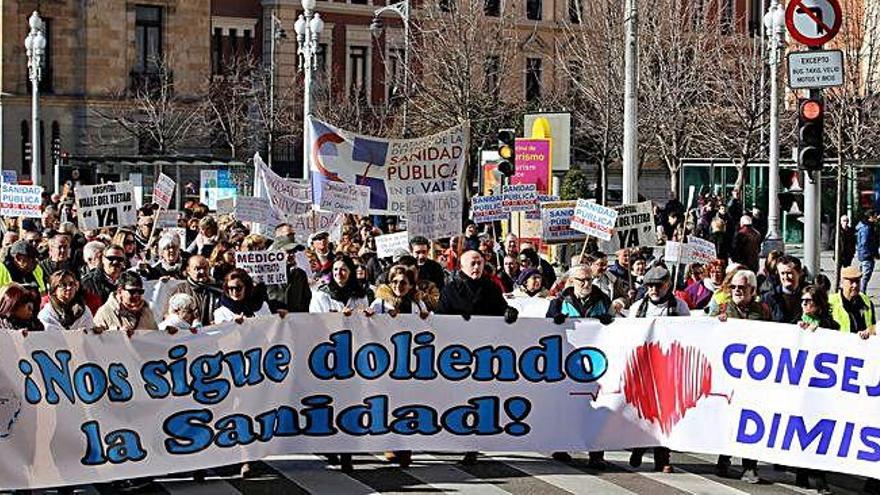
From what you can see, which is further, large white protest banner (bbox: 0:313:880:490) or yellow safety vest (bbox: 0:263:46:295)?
yellow safety vest (bbox: 0:263:46:295)

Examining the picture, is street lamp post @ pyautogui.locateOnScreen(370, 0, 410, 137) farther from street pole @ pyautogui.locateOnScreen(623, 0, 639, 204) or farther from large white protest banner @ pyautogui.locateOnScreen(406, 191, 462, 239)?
large white protest banner @ pyautogui.locateOnScreen(406, 191, 462, 239)

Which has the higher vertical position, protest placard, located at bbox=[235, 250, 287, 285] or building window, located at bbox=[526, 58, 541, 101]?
building window, located at bbox=[526, 58, 541, 101]

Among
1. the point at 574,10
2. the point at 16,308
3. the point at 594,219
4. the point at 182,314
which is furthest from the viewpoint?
the point at 574,10

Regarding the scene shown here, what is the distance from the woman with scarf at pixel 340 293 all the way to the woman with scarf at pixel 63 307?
80.4 inches

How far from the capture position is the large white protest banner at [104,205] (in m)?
20.7

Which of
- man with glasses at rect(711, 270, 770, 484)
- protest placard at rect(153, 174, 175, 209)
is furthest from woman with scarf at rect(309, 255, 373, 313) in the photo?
protest placard at rect(153, 174, 175, 209)

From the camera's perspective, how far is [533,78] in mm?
64562

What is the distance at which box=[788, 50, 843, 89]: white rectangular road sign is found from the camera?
16.4 metres

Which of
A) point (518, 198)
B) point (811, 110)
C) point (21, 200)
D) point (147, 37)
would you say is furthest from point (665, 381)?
point (147, 37)

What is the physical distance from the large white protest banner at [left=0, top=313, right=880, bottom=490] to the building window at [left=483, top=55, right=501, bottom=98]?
41.3m

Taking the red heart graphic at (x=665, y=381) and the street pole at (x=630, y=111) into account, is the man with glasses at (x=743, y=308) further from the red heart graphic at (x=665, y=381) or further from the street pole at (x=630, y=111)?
the street pole at (x=630, y=111)

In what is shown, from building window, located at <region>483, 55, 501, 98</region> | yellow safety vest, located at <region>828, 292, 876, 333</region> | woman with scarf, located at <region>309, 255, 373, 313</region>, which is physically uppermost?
building window, located at <region>483, 55, 501, 98</region>

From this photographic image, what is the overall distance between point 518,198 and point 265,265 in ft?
29.4

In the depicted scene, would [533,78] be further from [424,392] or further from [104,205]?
[424,392]
